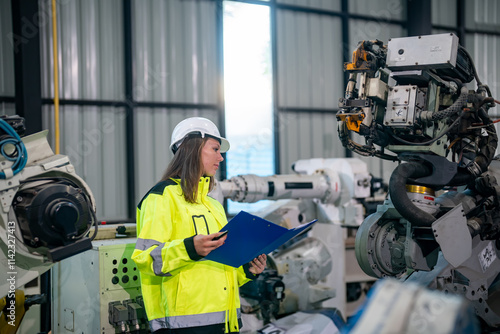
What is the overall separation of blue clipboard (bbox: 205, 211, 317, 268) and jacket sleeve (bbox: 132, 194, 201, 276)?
12cm

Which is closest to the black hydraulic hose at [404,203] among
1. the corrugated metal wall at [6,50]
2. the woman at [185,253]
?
the woman at [185,253]

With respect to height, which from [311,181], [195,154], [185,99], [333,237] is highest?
[185,99]

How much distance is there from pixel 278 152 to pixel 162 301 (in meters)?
5.50

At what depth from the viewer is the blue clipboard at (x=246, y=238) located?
2320 mm

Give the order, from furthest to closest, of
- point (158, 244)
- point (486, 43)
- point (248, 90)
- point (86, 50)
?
point (486, 43) < point (248, 90) < point (86, 50) < point (158, 244)

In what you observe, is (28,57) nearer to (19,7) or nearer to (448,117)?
(19,7)

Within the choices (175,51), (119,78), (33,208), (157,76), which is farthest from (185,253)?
(175,51)

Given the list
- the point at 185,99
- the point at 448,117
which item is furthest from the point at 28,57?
the point at 448,117

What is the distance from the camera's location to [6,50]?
609cm

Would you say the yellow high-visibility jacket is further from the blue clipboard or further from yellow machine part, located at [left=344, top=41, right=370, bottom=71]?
yellow machine part, located at [left=344, top=41, right=370, bottom=71]

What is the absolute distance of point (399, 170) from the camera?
319cm

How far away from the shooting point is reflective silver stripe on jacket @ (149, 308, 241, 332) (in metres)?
2.48

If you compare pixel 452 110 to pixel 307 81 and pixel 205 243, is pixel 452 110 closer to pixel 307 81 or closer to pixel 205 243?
pixel 205 243

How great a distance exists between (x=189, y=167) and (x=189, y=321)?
0.71 m
